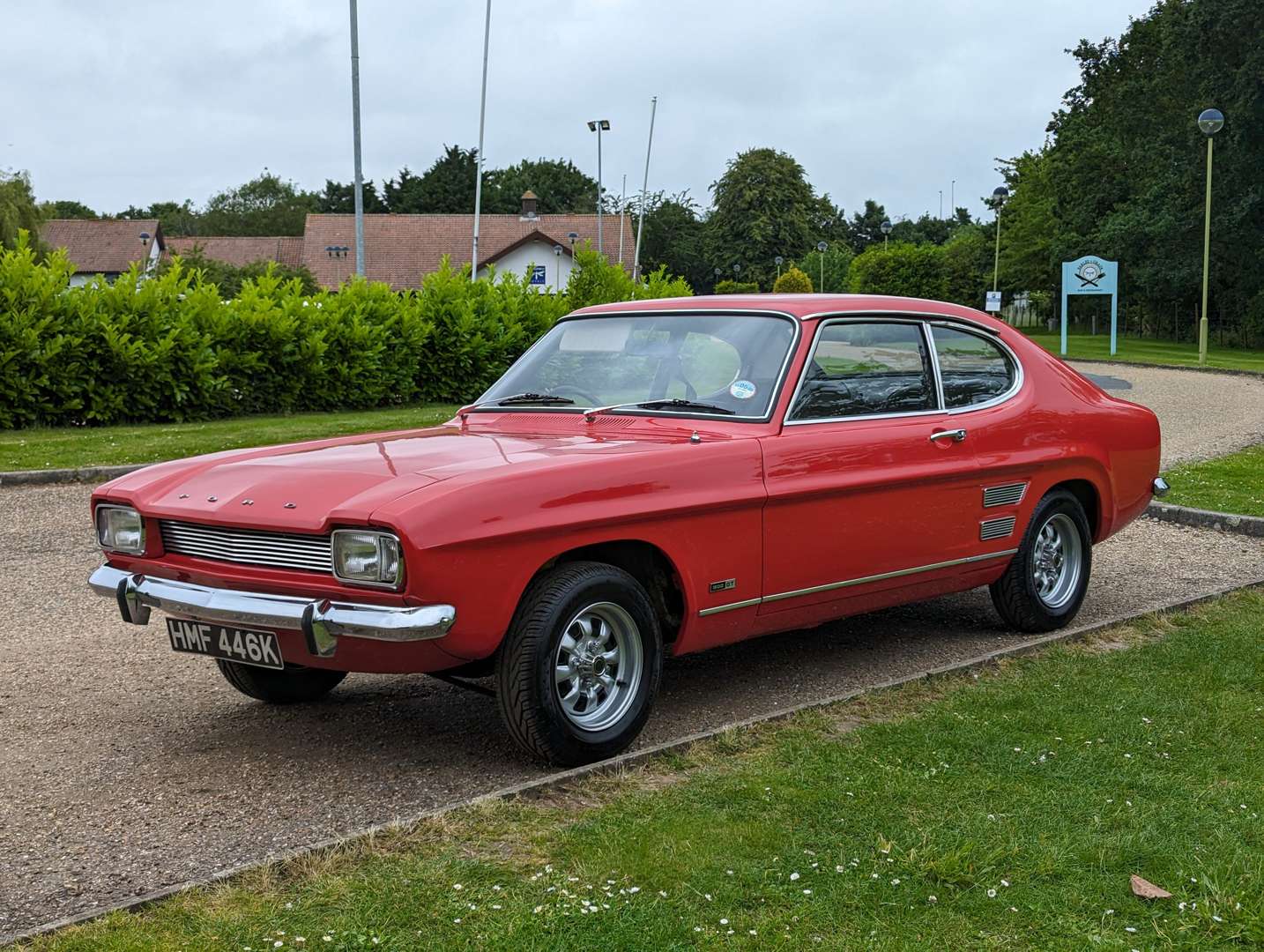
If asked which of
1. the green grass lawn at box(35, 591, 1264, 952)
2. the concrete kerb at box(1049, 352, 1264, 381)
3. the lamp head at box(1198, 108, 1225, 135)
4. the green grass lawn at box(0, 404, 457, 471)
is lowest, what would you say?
the green grass lawn at box(35, 591, 1264, 952)

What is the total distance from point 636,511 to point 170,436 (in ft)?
38.3

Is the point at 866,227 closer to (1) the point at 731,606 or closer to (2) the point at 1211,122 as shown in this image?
(2) the point at 1211,122

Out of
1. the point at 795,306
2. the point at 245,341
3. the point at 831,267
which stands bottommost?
the point at 245,341

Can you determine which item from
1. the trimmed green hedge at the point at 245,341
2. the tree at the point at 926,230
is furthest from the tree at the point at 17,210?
the tree at the point at 926,230

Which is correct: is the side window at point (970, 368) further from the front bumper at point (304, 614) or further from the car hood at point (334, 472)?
the front bumper at point (304, 614)

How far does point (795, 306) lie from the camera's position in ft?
19.8

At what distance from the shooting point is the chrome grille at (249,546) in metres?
4.52

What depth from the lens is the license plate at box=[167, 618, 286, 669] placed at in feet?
15.1

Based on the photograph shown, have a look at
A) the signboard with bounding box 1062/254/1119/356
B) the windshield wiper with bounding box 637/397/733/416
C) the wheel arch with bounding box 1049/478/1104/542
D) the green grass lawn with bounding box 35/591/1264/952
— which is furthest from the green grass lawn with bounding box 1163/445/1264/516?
the signboard with bounding box 1062/254/1119/356

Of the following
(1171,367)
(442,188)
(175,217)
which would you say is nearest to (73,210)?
(175,217)

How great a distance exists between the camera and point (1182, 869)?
152 inches

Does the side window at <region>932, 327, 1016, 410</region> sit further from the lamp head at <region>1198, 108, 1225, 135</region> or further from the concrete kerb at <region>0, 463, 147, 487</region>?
the lamp head at <region>1198, 108, 1225, 135</region>

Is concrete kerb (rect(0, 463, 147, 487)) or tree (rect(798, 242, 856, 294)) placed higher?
tree (rect(798, 242, 856, 294))

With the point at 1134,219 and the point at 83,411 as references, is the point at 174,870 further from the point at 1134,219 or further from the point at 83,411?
the point at 1134,219
